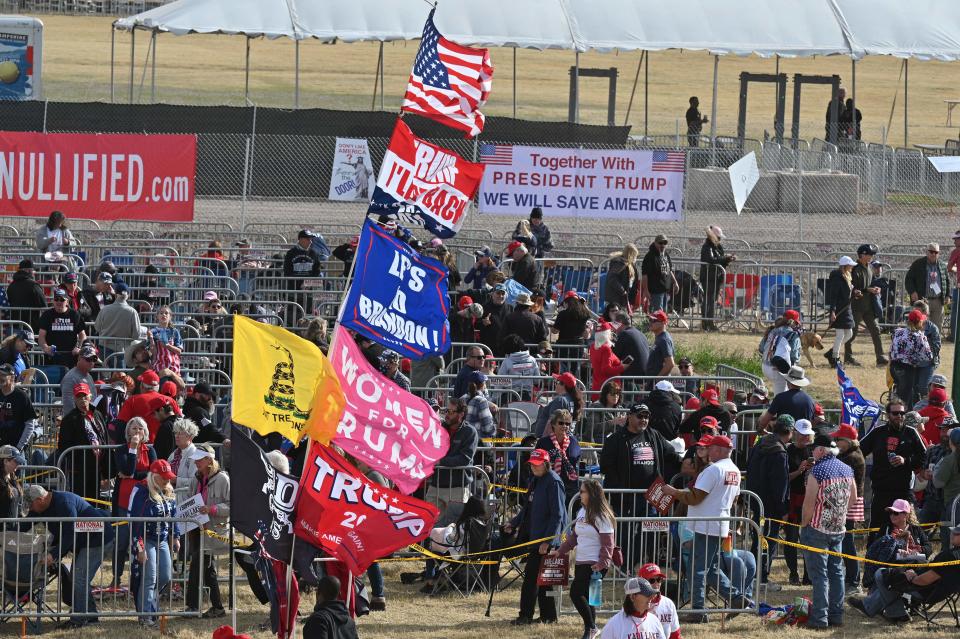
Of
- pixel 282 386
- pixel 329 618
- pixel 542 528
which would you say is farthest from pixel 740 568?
pixel 282 386

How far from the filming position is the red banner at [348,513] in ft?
28.7

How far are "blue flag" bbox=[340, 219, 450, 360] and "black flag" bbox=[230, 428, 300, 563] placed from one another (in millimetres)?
934

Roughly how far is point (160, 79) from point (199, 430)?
54516 mm

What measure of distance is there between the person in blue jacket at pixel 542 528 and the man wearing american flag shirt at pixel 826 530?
1.97 metres

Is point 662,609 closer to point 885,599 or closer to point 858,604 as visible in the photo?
point 885,599

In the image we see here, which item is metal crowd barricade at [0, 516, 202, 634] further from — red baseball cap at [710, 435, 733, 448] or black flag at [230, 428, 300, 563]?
red baseball cap at [710, 435, 733, 448]

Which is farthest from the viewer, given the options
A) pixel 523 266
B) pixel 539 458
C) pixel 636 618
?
pixel 523 266

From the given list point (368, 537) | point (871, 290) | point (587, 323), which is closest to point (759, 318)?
point (871, 290)

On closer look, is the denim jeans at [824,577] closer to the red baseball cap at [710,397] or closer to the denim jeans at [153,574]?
the red baseball cap at [710,397]

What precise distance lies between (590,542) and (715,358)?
363 inches

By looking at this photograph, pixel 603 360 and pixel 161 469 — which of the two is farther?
pixel 603 360

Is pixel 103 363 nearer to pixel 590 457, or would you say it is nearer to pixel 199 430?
pixel 199 430

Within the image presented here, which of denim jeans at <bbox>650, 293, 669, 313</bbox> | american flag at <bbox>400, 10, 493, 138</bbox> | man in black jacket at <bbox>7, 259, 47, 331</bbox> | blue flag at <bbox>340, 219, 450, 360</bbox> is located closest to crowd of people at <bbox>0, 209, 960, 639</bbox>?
man in black jacket at <bbox>7, 259, 47, 331</bbox>

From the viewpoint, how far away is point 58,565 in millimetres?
11562
